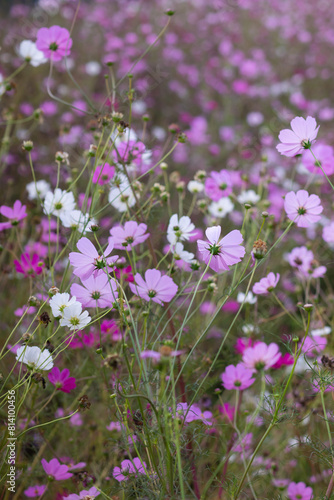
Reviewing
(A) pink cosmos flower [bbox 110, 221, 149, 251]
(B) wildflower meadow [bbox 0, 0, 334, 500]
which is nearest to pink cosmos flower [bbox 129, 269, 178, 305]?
(B) wildflower meadow [bbox 0, 0, 334, 500]

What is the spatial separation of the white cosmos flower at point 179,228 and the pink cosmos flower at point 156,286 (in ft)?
0.43

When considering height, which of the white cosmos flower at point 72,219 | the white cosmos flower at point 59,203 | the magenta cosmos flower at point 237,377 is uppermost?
the white cosmos flower at point 59,203

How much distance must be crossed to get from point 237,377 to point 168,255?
37cm

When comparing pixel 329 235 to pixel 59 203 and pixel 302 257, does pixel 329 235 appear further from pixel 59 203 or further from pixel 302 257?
pixel 59 203

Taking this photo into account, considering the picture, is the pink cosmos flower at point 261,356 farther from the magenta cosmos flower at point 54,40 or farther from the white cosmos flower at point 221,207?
the magenta cosmos flower at point 54,40

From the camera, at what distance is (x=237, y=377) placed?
0.77 metres

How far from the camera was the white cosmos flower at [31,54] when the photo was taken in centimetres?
99

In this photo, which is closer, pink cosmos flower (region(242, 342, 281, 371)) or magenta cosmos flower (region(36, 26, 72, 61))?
pink cosmos flower (region(242, 342, 281, 371))

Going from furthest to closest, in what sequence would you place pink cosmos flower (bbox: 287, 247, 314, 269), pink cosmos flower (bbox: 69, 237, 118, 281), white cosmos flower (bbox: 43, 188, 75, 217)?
pink cosmos flower (bbox: 287, 247, 314, 269) → white cosmos flower (bbox: 43, 188, 75, 217) → pink cosmos flower (bbox: 69, 237, 118, 281)

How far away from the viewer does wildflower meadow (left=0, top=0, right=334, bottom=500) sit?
62cm

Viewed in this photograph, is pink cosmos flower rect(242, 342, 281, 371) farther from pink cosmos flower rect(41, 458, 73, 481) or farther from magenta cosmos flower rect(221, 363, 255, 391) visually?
pink cosmos flower rect(41, 458, 73, 481)

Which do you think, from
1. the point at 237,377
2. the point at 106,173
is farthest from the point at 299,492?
the point at 106,173

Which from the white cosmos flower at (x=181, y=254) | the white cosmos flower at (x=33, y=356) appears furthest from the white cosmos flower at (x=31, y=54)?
the white cosmos flower at (x=33, y=356)

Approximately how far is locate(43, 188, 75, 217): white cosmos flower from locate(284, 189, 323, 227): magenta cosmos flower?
0.38 m
